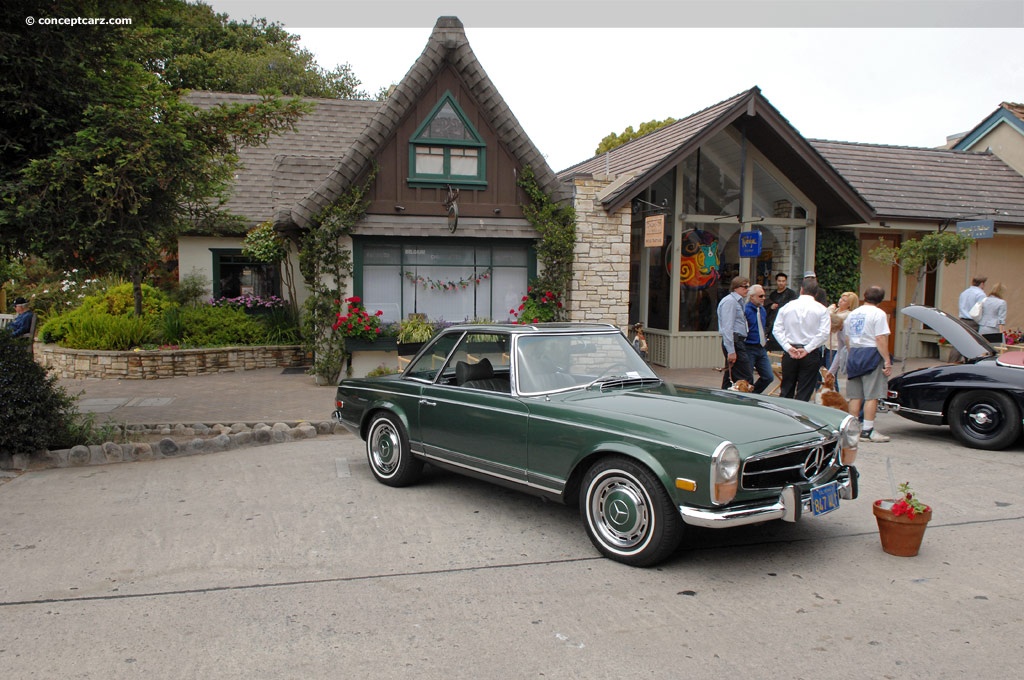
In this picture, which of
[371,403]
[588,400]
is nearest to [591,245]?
[371,403]

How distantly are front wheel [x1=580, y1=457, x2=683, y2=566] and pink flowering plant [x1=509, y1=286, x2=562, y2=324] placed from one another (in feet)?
25.7

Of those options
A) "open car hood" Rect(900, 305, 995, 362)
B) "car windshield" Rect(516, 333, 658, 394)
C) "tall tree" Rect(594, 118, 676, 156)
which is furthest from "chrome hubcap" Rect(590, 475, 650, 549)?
"tall tree" Rect(594, 118, 676, 156)

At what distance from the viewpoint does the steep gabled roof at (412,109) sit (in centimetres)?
1181

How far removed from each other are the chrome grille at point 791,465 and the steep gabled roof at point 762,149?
8.58 meters

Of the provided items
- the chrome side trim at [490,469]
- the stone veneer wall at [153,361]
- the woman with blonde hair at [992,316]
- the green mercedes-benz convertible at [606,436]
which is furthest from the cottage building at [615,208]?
the chrome side trim at [490,469]

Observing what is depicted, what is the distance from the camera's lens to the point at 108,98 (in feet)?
25.5

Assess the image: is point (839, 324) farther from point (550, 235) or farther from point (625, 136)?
point (625, 136)

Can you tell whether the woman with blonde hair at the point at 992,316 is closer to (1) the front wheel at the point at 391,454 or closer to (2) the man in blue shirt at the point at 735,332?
(2) the man in blue shirt at the point at 735,332

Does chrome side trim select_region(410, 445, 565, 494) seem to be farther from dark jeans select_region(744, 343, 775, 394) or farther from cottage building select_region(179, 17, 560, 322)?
cottage building select_region(179, 17, 560, 322)

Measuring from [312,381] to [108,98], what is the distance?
581cm

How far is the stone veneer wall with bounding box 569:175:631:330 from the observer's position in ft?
42.7

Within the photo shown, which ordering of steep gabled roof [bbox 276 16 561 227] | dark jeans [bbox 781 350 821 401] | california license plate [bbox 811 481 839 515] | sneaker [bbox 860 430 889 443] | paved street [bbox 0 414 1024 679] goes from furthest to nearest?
steep gabled roof [bbox 276 16 561 227]
dark jeans [bbox 781 350 821 401]
sneaker [bbox 860 430 889 443]
california license plate [bbox 811 481 839 515]
paved street [bbox 0 414 1024 679]

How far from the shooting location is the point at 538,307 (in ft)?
41.8

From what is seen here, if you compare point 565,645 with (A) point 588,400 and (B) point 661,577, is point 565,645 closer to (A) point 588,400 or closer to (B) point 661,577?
(B) point 661,577
